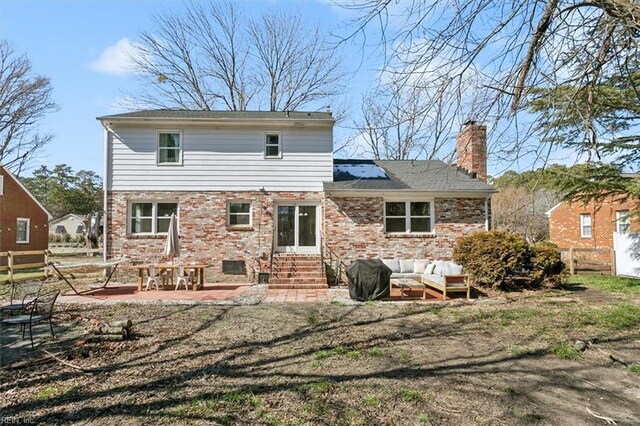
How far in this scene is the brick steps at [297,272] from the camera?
11.9 metres

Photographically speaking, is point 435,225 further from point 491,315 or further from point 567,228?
point 567,228

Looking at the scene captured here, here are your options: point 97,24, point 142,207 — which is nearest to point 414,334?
point 97,24

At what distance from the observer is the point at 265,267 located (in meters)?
13.0

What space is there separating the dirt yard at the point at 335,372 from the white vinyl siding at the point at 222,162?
6.39 meters

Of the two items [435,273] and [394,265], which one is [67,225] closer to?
[394,265]

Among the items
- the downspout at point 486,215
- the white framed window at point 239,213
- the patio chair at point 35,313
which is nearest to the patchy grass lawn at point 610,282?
the downspout at point 486,215

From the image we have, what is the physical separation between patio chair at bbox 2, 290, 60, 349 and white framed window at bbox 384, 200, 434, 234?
1011cm

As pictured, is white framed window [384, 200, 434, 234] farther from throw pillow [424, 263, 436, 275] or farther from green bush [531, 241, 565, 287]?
green bush [531, 241, 565, 287]

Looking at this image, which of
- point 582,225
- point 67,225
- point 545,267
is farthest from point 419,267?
point 67,225

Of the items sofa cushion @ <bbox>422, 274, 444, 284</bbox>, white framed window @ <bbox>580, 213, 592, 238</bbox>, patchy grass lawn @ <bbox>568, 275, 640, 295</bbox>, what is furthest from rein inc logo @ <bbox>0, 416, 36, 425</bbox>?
white framed window @ <bbox>580, 213, 592, 238</bbox>

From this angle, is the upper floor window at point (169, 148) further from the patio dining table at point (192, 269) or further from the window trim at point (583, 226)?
the window trim at point (583, 226)

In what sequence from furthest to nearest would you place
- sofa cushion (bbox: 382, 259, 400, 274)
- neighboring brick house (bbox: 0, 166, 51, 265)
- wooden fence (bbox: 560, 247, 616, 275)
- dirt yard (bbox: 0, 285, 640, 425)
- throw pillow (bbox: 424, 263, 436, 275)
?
neighboring brick house (bbox: 0, 166, 51, 265)
wooden fence (bbox: 560, 247, 616, 275)
sofa cushion (bbox: 382, 259, 400, 274)
throw pillow (bbox: 424, 263, 436, 275)
dirt yard (bbox: 0, 285, 640, 425)

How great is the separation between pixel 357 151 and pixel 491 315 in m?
17.2

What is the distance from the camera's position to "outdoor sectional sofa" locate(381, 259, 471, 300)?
1009 cm
